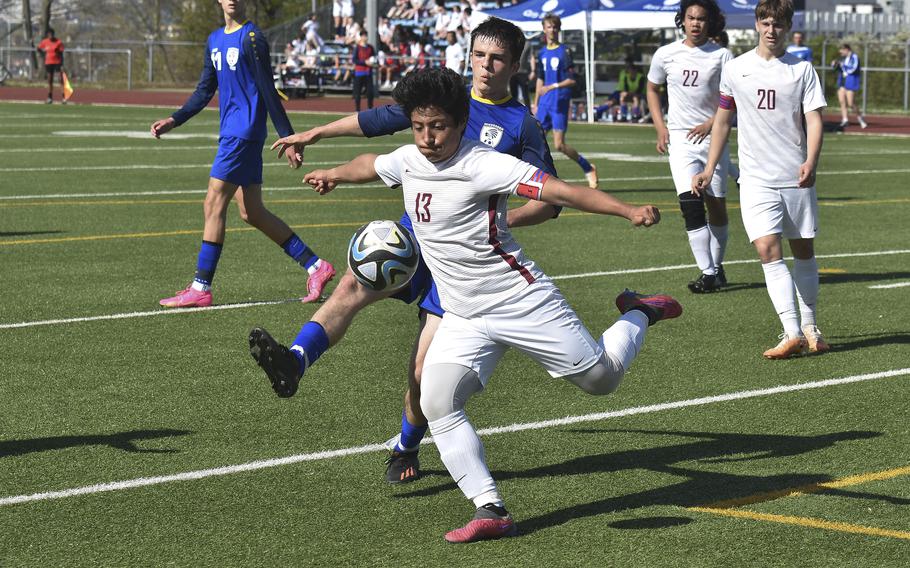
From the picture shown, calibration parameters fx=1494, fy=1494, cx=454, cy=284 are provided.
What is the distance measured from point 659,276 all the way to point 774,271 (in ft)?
10.6

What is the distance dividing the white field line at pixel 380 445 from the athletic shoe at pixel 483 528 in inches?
54.1

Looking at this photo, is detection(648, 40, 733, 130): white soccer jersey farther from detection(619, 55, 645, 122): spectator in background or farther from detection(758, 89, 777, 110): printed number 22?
detection(619, 55, 645, 122): spectator in background

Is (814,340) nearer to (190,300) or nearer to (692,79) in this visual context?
(692,79)

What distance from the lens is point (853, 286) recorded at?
12.1 m

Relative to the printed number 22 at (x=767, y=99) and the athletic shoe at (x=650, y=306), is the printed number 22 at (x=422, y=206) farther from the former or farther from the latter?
the printed number 22 at (x=767, y=99)

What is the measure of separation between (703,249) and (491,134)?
588 cm

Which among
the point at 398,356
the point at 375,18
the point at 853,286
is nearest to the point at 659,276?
the point at 853,286

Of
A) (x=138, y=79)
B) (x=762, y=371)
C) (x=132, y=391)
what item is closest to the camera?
(x=132, y=391)

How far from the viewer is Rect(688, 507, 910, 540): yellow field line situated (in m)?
5.60

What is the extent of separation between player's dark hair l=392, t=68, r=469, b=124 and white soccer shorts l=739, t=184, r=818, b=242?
4230mm

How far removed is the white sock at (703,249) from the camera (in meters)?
11.9

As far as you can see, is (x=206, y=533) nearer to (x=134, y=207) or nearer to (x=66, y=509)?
(x=66, y=509)

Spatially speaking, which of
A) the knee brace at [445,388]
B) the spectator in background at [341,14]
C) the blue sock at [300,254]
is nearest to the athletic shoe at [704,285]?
the blue sock at [300,254]

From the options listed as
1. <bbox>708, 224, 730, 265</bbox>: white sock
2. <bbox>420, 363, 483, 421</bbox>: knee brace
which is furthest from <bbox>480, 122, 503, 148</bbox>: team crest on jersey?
<bbox>708, 224, 730, 265</bbox>: white sock
